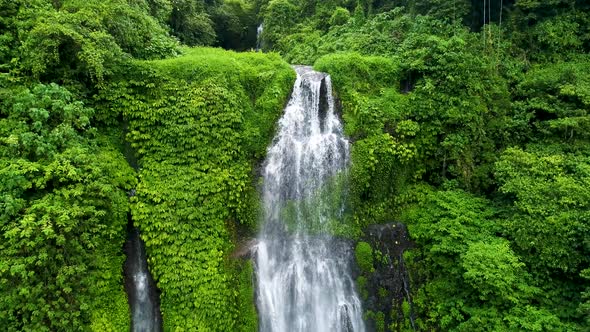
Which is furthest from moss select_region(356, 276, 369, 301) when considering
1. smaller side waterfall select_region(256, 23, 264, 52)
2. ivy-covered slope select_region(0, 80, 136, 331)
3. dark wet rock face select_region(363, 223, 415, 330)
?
smaller side waterfall select_region(256, 23, 264, 52)

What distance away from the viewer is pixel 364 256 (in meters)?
10.0

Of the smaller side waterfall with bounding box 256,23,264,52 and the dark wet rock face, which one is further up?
the smaller side waterfall with bounding box 256,23,264,52

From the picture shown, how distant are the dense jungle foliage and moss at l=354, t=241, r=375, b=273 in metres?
0.04

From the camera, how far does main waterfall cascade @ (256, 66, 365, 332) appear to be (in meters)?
9.57

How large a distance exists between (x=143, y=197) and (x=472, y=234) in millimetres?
8084

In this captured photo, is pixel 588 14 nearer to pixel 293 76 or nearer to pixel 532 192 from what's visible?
pixel 532 192

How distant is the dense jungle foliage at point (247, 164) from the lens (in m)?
7.87

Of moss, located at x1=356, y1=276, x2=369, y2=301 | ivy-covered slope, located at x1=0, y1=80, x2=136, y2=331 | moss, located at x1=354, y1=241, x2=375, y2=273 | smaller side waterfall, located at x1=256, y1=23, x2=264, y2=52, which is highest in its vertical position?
smaller side waterfall, located at x1=256, y1=23, x2=264, y2=52

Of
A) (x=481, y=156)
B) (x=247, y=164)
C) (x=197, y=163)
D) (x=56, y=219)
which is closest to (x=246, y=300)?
(x=247, y=164)

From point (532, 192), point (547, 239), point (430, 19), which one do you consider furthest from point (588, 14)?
point (547, 239)

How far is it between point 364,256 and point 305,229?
66.9 inches

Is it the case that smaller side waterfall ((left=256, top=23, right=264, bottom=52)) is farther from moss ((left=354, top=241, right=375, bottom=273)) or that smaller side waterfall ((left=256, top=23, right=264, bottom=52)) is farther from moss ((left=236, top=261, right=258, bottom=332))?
moss ((left=236, top=261, right=258, bottom=332))

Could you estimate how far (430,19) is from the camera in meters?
14.8

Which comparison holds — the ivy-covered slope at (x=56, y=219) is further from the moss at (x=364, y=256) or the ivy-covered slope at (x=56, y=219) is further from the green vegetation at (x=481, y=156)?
the green vegetation at (x=481, y=156)
